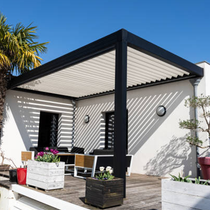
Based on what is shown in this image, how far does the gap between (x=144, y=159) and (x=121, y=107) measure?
3910mm

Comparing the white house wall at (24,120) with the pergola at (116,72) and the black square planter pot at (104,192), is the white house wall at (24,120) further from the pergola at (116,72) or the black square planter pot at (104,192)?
the black square planter pot at (104,192)

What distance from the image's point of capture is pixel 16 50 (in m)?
6.71

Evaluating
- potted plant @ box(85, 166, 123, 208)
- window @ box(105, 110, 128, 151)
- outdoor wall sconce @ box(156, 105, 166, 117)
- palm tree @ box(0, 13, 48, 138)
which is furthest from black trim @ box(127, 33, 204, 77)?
window @ box(105, 110, 128, 151)

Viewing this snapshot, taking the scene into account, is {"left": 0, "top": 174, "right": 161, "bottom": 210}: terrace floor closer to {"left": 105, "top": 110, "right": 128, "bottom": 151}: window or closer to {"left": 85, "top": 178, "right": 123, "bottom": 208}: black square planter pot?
{"left": 85, "top": 178, "right": 123, "bottom": 208}: black square planter pot

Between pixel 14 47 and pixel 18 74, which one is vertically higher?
pixel 14 47

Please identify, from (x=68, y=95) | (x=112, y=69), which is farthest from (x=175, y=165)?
(x=68, y=95)

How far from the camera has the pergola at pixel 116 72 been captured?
3.83 meters

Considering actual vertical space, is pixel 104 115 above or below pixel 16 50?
below

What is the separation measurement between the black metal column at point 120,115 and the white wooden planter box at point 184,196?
1.16 m

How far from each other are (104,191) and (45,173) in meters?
1.51

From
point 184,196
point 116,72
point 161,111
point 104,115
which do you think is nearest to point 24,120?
point 104,115

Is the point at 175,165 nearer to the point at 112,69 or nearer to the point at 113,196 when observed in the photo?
the point at 112,69

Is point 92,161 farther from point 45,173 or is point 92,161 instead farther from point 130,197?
point 130,197

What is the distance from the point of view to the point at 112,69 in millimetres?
6027
